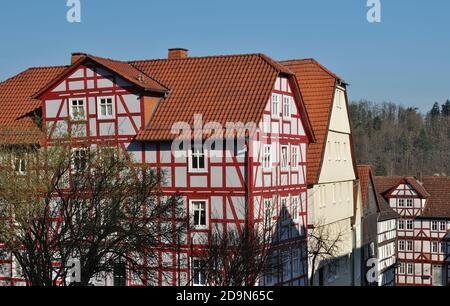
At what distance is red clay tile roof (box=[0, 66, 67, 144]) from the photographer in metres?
30.3

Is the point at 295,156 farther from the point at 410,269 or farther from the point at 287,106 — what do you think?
the point at 410,269

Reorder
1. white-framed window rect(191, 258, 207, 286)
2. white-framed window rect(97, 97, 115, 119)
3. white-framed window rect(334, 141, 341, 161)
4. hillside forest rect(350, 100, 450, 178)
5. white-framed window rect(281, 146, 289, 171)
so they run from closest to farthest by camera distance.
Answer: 1. white-framed window rect(191, 258, 207, 286)
2. white-framed window rect(97, 97, 115, 119)
3. white-framed window rect(281, 146, 289, 171)
4. white-framed window rect(334, 141, 341, 161)
5. hillside forest rect(350, 100, 450, 178)

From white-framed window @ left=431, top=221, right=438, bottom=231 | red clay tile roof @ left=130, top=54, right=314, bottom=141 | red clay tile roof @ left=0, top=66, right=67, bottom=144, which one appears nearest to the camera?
red clay tile roof @ left=130, top=54, right=314, bottom=141

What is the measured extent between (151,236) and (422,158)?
313 feet

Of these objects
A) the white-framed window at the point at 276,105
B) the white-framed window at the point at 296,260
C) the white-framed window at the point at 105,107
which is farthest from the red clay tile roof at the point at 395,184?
the white-framed window at the point at 105,107

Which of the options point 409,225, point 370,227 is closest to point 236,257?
point 370,227

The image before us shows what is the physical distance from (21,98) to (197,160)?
30.7 ft

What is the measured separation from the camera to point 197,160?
26.6 metres

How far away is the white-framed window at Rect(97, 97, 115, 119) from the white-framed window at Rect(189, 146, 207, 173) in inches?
134

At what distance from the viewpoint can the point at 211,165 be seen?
26281mm

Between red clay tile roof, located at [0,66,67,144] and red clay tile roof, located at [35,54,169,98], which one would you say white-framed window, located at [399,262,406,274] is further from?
red clay tile roof, located at [35,54,169,98]

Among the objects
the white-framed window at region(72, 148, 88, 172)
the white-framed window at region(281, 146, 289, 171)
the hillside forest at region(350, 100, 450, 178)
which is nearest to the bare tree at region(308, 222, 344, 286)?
the white-framed window at region(281, 146, 289, 171)
